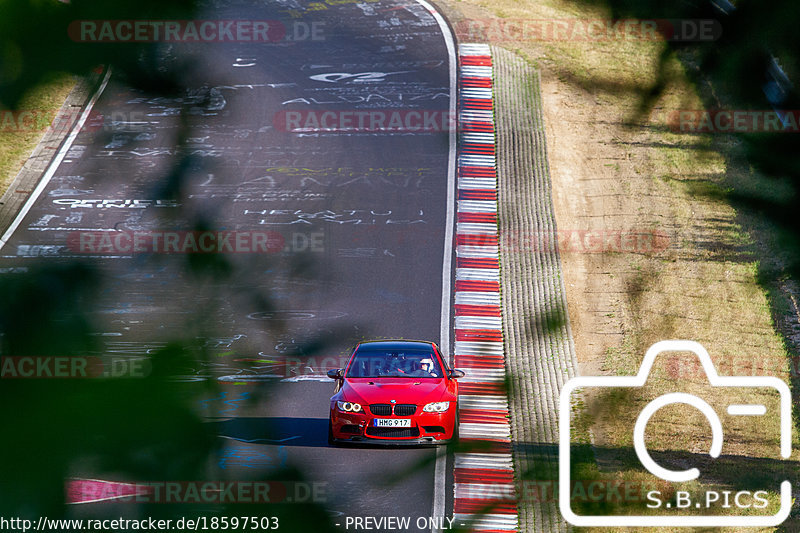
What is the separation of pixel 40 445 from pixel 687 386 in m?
14.4

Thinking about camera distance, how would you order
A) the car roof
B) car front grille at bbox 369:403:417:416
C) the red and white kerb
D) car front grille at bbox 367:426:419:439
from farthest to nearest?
the car roof
car front grille at bbox 369:403:417:416
car front grille at bbox 367:426:419:439
the red and white kerb

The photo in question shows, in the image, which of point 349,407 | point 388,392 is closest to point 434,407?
point 388,392

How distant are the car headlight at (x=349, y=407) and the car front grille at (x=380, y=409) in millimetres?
177

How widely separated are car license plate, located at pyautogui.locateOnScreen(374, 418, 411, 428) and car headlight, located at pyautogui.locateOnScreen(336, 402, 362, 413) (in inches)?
11.7

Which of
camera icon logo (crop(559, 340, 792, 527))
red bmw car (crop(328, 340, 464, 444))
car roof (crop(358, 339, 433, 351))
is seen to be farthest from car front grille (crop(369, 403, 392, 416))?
camera icon logo (crop(559, 340, 792, 527))

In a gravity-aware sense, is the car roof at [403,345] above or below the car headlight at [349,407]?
above


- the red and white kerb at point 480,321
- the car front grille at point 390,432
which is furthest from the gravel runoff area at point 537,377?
the car front grille at point 390,432

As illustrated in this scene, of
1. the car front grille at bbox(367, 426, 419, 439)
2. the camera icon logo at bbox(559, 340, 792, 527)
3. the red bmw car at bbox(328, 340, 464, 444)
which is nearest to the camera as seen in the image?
the camera icon logo at bbox(559, 340, 792, 527)

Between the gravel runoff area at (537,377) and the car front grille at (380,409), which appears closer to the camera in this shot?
the gravel runoff area at (537,377)

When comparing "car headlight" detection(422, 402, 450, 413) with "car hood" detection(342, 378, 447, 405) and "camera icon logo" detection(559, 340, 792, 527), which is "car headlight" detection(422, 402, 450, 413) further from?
"camera icon logo" detection(559, 340, 792, 527)

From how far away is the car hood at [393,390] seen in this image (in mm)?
12281

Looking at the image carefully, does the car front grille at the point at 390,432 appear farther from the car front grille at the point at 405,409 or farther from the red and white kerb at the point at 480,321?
the red and white kerb at the point at 480,321

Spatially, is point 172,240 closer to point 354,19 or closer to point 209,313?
point 209,313

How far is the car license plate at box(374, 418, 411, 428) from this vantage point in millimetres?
11746
